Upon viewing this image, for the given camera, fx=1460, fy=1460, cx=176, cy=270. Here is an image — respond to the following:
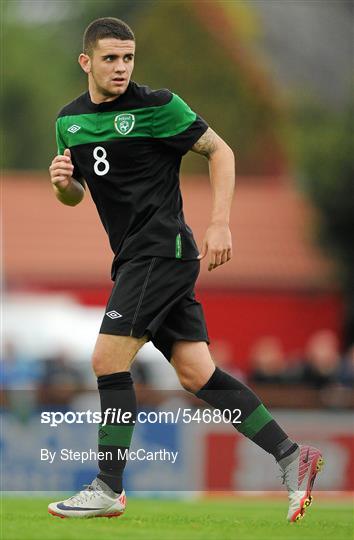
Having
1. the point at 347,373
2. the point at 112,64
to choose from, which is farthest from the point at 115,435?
the point at 347,373

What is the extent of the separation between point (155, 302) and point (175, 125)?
90cm

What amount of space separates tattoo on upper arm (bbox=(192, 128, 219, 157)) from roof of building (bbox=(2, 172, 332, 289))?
86.0 feet

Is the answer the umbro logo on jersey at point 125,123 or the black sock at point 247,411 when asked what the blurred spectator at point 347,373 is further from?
the umbro logo on jersey at point 125,123

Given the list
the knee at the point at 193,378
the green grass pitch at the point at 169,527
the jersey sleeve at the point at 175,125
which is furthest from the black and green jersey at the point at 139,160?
the green grass pitch at the point at 169,527

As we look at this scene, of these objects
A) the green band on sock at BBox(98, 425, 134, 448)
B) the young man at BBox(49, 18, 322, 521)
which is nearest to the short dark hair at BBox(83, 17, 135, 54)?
the young man at BBox(49, 18, 322, 521)

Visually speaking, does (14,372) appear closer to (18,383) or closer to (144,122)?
(18,383)

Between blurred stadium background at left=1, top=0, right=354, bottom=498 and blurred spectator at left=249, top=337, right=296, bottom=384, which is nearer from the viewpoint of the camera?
blurred stadium background at left=1, top=0, right=354, bottom=498

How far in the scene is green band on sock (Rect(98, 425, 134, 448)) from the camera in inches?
290

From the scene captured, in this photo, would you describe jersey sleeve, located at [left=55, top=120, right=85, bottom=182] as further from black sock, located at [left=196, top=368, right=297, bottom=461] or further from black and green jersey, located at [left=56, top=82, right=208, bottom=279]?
black sock, located at [left=196, top=368, right=297, bottom=461]

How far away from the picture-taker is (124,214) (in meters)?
7.45

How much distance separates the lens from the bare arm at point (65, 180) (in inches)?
295

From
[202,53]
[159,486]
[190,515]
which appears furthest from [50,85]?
[190,515]

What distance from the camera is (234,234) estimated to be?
39312 millimetres

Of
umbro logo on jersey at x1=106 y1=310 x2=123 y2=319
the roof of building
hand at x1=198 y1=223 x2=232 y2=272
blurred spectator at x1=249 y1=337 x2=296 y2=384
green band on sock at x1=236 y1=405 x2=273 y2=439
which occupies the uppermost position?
hand at x1=198 y1=223 x2=232 y2=272
